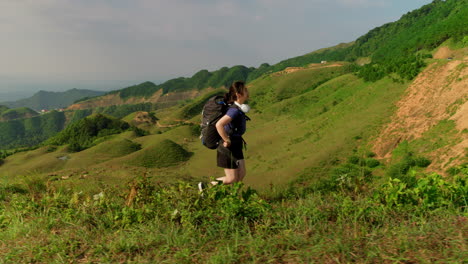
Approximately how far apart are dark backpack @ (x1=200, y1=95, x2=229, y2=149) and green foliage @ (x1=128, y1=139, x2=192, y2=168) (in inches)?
1285

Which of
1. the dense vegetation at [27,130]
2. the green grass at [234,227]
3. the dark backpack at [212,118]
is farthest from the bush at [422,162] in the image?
the dense vegetation at [27,130]

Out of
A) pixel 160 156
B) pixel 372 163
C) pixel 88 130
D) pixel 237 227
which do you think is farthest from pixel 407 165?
pixel 88 130

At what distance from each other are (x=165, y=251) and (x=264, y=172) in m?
21.3

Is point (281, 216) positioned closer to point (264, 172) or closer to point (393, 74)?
point (264, 172)

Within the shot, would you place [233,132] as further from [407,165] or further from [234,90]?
[407,165]

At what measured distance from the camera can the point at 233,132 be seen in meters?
4.28

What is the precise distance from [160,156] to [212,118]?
3499 cm

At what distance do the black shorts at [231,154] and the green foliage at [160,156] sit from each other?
32.6 metres

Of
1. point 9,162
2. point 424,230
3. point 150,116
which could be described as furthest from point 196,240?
point 150,116

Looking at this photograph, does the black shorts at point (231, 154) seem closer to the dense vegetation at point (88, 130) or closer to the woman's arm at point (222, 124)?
the woman's arm at point (222, 124)

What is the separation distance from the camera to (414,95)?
2125 centimetres

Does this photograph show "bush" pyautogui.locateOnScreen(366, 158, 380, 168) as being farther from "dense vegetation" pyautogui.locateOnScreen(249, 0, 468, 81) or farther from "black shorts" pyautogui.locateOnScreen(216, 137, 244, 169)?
"black shorts" pyautogui.locateOnScreen(216, 137, 244, 169)

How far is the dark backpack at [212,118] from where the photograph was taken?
4.24 m

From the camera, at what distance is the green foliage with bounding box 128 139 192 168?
118 ft
